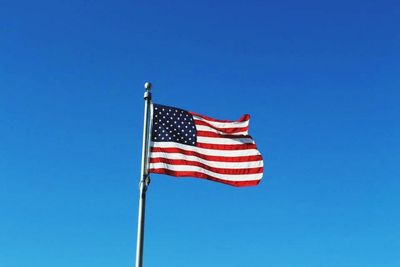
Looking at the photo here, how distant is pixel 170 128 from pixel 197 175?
1780 millimetres

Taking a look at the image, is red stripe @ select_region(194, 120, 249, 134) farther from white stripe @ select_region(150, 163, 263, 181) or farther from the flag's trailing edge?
white stripe @ select_region(150, 163, 263, 181)

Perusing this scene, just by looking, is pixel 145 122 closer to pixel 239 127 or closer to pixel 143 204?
pixel 143 204

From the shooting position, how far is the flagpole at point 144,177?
18.5 meters

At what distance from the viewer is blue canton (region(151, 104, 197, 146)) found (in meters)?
21.3

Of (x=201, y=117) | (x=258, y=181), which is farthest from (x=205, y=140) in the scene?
(x=258, y=181)

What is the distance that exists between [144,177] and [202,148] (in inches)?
112

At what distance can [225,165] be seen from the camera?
22.2 metres

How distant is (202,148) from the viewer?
2197 centimetres

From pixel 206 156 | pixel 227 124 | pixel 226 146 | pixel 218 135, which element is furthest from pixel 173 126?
pixel 227 124

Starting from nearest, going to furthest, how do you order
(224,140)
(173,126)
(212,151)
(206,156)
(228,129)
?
(173,126) < (206,156) < (212,151) < (224,140) < (228,129)

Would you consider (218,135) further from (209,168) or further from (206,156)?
(209,168)

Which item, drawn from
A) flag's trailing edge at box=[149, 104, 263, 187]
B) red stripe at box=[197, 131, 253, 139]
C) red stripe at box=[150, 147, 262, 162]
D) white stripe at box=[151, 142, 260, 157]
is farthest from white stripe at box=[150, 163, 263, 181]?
red stripe at box=[197, 131, 253, 139]
